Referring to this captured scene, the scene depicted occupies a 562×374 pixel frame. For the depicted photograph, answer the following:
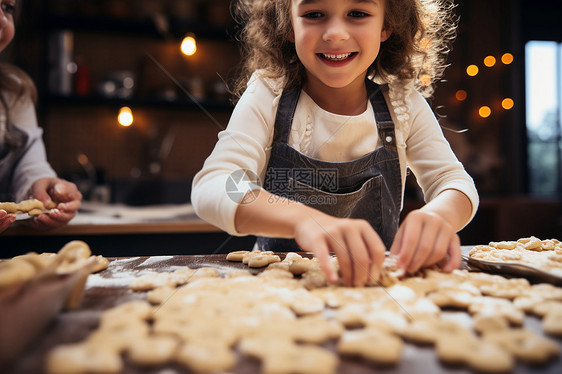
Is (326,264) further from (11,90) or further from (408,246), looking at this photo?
(11,90)

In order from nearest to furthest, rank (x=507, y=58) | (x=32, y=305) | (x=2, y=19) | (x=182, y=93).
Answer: (x=32, y=305) < (x=2, y=19) < (x=182, y=93) < (x=507, y=58)

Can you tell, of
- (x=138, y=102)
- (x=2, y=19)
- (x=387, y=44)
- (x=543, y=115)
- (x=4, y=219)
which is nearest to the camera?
(x=4, y=219)

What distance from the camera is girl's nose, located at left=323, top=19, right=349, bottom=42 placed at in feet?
3.05

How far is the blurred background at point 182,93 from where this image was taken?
2.66m

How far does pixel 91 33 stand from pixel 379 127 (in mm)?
2393

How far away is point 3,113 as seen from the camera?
168 centimetres

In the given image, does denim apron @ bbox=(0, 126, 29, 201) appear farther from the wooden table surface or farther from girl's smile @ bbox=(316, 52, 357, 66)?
girl's smile @ bbox=(316, 52, 357, 66)

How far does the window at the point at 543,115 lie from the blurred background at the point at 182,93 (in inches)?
0.5

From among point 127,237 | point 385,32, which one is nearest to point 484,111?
point 385,32

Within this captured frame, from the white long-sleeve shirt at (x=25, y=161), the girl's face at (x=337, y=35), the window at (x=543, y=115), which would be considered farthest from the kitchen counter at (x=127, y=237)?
the window at (x=543, y=115)

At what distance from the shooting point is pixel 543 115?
343 centimetres

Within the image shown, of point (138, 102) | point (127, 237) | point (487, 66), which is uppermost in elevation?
point (487, 66)

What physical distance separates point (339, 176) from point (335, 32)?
1.26 ft

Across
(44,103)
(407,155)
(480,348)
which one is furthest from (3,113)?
(480,348)
